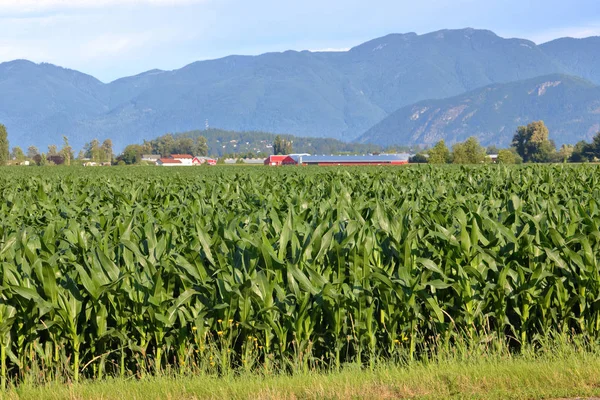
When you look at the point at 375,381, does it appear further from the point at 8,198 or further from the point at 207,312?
the point at 8,198

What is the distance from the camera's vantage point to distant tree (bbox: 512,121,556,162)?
17350cm

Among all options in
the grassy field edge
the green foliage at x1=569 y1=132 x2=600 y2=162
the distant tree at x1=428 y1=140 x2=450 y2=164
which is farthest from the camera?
the green foliage at x1=569 y1=132 x2=600 y2=162

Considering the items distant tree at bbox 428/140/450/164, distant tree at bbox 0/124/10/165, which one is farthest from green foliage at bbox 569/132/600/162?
distant tree at bbox 0/124/10/165

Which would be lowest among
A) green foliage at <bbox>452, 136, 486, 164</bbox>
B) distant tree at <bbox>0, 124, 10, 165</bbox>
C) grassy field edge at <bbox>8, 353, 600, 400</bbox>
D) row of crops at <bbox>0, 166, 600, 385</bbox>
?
grassy field edge at <bbox>8, 353, 600, 400</bbox>

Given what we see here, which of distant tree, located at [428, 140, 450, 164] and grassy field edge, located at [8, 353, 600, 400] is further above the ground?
distant tree, located at [428, 140, 450, 164]

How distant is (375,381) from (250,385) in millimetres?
1126

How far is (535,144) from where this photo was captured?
580 ft

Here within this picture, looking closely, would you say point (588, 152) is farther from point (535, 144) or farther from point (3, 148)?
point (3, 148)

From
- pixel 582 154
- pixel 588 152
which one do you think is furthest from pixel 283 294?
pixel 582 154

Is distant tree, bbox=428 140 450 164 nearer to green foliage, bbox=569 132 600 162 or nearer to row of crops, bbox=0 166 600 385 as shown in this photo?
green foliage, bbox=569 132 600 162

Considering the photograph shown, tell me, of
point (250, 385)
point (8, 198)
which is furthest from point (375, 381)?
point (8, 198)

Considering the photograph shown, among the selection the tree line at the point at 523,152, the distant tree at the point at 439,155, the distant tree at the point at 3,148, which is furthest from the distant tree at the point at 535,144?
the distant tree at the point at 3,148

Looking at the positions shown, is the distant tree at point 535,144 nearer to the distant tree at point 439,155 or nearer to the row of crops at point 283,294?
the distant tree at point 439,155

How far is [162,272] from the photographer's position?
7242 millimetres
